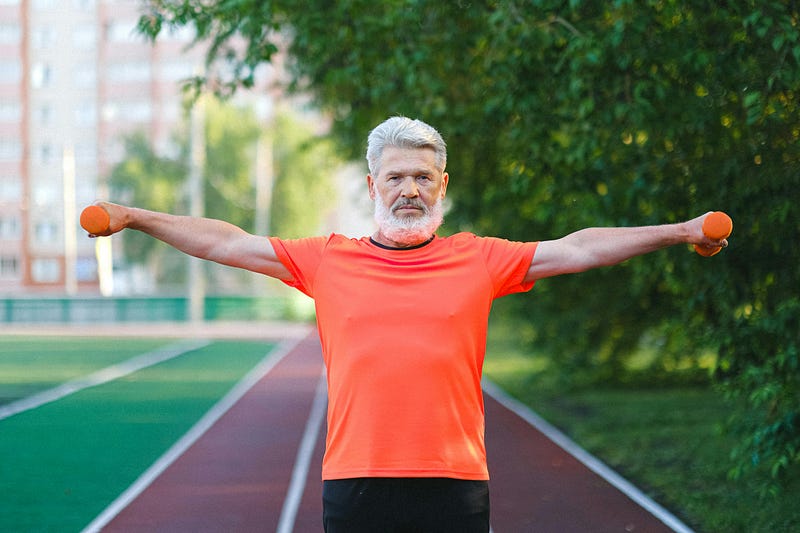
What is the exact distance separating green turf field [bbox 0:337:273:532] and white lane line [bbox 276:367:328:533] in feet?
4.72

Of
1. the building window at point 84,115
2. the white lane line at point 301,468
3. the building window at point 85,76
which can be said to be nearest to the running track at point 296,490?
the white lane line at point 301,468

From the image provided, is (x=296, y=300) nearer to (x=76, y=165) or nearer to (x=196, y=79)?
(x=76, y=165)

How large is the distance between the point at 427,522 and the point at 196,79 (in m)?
7.58

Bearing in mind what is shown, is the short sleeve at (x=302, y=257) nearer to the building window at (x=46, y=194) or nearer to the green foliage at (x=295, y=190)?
the green foliage at (x=295, y=190)

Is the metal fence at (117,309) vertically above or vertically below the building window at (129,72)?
below

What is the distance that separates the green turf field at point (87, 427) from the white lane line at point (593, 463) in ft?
13.9

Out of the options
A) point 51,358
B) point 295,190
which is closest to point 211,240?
point 51,358

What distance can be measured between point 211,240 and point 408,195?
64 centimetres

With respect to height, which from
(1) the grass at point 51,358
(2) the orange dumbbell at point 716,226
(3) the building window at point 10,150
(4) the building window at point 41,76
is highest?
(4) the building window at point 41,76

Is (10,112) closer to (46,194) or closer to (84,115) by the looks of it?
(84,115)

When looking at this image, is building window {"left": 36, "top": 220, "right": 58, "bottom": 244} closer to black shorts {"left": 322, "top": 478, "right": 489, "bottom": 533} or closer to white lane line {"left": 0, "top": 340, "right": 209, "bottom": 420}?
white lane line {"left": 0, "top": 340, "right": 209, "bottom": 420}

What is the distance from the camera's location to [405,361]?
10.5 feet

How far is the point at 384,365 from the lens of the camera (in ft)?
10.5

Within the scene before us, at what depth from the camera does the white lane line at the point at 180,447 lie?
8.55 meters
